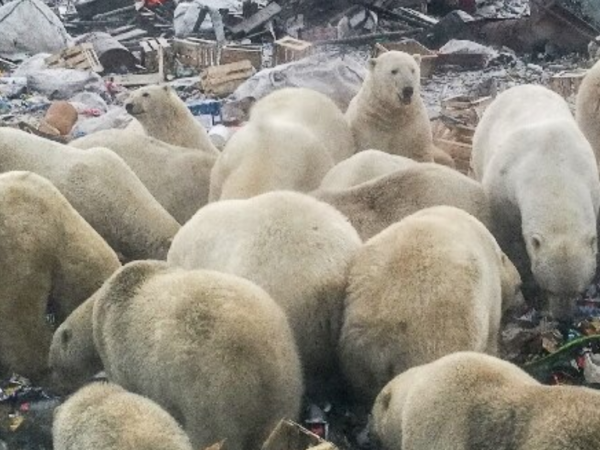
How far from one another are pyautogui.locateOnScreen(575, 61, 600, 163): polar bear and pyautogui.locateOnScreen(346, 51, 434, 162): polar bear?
127cm

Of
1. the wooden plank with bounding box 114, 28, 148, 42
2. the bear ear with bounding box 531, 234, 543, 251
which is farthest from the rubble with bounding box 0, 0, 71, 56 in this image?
the bear ear with bounding box 531, 234, 543, 251

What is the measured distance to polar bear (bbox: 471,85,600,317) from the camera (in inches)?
239

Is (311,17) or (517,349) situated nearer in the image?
(517,349)

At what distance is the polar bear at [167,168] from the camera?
7508 millimetres

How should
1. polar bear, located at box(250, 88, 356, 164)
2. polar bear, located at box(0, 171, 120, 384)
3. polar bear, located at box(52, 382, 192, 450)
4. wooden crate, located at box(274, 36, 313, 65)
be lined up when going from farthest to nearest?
wooden crate, located at box(274, 36, 313, 65), polar bear, located at box(250, 88, 356, 164), polar bear, located at box(0, 171, 120, 384), polar bear, located at box(52, 382, 192, 450)

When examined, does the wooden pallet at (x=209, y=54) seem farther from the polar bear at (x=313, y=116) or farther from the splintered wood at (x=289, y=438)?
the splintered wood at (x=289, y=438)

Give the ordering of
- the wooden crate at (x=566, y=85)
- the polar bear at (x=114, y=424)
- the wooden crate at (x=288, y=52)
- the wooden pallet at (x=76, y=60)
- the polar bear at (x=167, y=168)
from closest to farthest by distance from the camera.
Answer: the polar bear at (x=114, y=424), the polar bear at (x=167, y=168), the wooden crate at (x=566, y=85), the wooden crate at (x=288, y=52), the wooden pallet at (x=76, y=60)

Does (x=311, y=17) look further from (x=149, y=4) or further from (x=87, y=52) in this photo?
(x=87, y=52)

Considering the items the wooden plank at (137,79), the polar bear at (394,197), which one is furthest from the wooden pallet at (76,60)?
the polar bear at (394,197)

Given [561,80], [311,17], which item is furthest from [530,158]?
[311,17]

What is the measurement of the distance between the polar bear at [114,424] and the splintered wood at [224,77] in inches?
299

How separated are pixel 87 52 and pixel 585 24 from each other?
6.58m

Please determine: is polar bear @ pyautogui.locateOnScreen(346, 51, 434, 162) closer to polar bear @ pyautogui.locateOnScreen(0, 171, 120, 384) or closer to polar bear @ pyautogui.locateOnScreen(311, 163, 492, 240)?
polar bear @ pyautogui.locateOnScreen(311, 163, 492, 240)

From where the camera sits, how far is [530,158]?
21.8 feet
